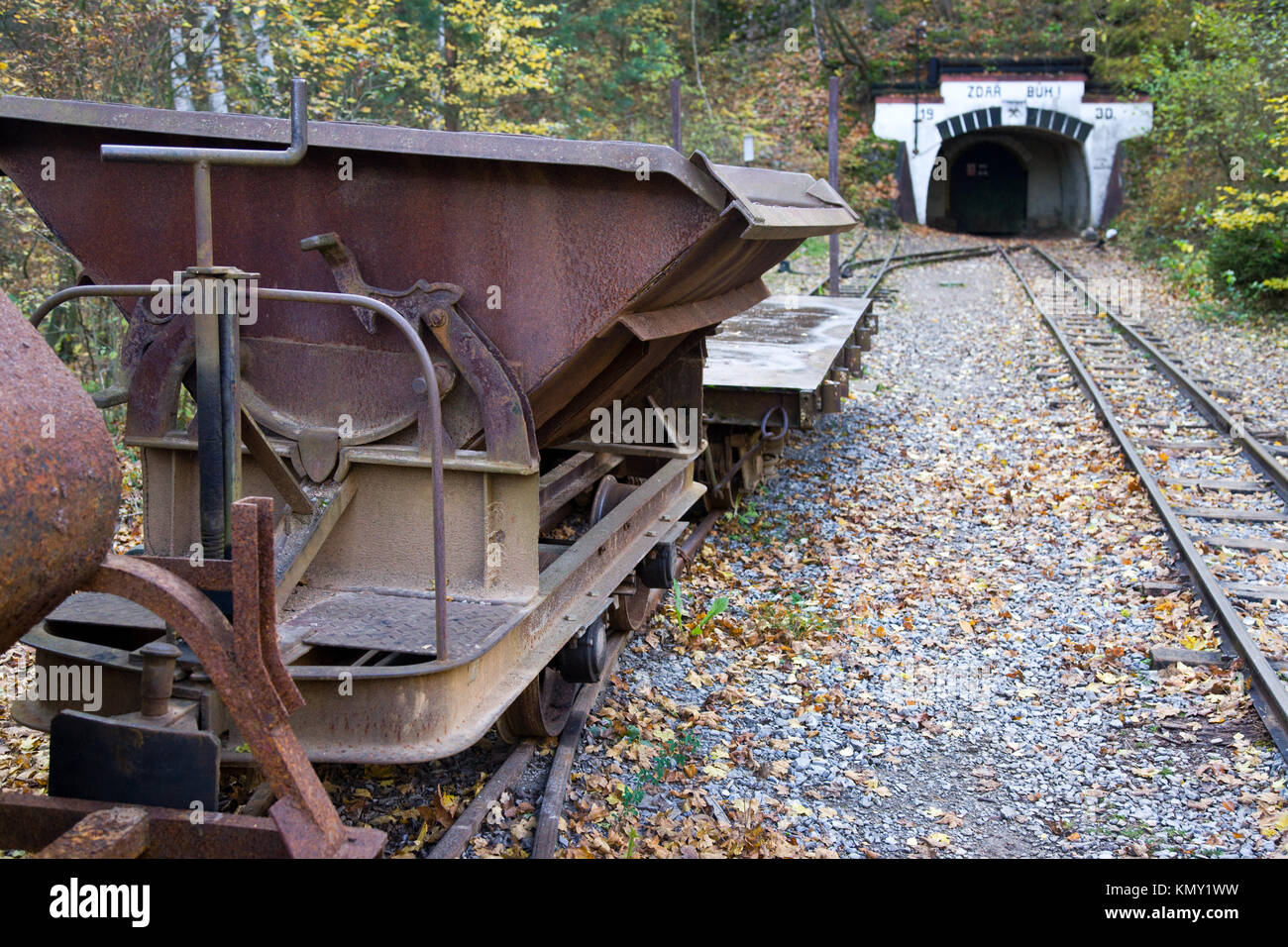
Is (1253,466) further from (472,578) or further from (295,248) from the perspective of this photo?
(295,248)

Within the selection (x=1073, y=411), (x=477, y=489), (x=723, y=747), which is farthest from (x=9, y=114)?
(x=1073, y=411)

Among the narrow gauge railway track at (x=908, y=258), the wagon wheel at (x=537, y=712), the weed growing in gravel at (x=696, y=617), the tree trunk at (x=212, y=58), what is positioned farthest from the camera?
the narrow gauge railway track at (x=908, y=258)

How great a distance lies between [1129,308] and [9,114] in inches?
776

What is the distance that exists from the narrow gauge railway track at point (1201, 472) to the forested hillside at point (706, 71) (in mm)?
3101

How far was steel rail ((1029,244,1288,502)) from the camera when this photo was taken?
30.5 feet

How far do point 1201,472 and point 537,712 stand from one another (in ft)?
24.4

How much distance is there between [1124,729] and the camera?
5469mm

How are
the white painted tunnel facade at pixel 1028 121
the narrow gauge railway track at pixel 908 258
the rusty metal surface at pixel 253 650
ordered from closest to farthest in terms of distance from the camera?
the rusty metal surface at pixel 253 650 → the narrow gauge railway track at pixel 908 258 → the white painted tunnel facade at pixel 1028 121

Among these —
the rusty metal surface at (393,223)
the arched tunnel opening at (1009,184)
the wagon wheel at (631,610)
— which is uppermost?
the arched tunnel opening at (1009,184)

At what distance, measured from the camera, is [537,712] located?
15.7 feet

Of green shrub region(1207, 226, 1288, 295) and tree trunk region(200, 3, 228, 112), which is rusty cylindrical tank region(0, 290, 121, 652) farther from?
green shrub region(1207, 226, 1288, 295)

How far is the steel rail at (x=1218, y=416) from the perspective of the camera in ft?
30.5

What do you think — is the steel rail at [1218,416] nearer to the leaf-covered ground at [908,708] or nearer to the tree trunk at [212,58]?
the leaf-covered ground at [908,708]

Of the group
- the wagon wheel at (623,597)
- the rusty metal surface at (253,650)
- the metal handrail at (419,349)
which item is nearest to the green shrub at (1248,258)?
the wagon wheel at (623,597)
